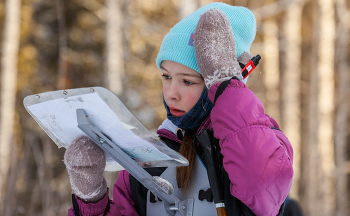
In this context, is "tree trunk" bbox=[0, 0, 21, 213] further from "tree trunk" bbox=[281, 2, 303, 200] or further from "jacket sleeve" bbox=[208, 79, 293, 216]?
"tree trunk" bbox=[281, 2, 303, 200]

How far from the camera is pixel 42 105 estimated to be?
1.19 m

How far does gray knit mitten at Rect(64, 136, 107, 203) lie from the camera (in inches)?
49.9

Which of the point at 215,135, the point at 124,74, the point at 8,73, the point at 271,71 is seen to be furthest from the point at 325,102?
the point at 215,135

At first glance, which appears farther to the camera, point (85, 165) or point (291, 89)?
point (291, 89)

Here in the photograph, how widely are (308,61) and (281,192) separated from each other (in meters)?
12.2

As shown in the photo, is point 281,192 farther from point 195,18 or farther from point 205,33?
point 195,18

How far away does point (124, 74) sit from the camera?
247 inches

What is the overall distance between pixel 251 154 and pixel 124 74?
17.6 ft

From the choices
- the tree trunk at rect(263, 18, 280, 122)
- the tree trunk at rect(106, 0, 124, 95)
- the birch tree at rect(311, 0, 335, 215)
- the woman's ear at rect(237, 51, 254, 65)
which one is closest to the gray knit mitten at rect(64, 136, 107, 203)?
the woman's ear at rect(237, 51, 254, 65)

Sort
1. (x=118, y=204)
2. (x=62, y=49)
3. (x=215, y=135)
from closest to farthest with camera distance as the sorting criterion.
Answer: (x=215, y=135), (x=118, y=204), (x=62, y=49)

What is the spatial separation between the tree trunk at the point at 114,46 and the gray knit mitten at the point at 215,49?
464 centimetres

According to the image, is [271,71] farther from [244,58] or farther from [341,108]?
[244,58]

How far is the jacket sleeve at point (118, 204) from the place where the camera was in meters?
1.41

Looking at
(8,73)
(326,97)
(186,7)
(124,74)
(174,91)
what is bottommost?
(326,97)
